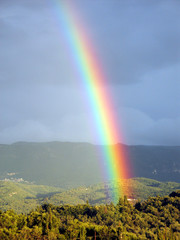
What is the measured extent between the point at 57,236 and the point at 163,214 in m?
50.4

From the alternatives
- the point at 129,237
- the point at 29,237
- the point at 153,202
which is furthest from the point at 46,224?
the point at 153,202

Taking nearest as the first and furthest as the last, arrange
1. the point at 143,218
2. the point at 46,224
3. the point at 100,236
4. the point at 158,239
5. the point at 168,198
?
the point at 100,236
the point at 158,239
the point at 46,224
the point at 143,218
the point at 168,198

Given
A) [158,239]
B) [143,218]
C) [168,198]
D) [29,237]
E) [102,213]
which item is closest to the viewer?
[29,237]

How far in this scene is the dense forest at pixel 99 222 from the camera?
81.6 metres

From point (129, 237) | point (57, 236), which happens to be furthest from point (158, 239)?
point (57, 236)

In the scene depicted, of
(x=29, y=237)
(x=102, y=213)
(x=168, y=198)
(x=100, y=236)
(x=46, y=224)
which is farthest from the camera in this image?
(x=168, y=198)

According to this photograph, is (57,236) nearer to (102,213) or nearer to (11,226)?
(11,226)

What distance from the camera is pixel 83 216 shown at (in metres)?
127

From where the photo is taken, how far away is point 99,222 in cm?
11762

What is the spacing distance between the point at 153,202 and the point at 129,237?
56.3 metres

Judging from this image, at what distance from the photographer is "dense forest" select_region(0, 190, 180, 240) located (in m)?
81.6

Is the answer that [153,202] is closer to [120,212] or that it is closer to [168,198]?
[168,198]

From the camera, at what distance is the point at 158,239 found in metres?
87.8

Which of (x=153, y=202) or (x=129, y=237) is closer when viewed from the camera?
(x=129, y=237)
